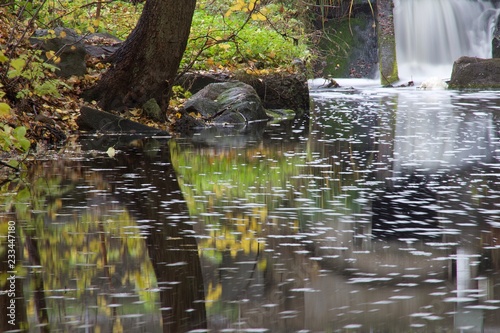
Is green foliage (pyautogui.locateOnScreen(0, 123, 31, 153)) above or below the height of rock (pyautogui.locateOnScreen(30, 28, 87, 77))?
below

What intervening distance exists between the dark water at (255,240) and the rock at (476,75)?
50.2 ft

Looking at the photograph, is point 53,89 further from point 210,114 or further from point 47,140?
point 210,114

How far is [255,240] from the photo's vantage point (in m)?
4.89

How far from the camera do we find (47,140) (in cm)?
970

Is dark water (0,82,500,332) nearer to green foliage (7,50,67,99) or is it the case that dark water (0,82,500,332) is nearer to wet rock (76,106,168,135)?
green foliage (7,50,67,99)

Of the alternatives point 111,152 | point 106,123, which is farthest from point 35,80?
point 111,152

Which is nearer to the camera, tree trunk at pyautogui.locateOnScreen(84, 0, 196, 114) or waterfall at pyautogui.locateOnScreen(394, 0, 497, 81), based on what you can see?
tree trunk at pyautogui.locateOnScreen(84, 0, 196, 114)

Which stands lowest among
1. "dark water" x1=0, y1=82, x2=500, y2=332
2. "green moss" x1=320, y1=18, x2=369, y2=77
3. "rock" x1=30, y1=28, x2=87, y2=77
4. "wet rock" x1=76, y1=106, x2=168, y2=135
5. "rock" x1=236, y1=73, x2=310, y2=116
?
"dark water" x1=0, y1=82, x2=500, y2=332

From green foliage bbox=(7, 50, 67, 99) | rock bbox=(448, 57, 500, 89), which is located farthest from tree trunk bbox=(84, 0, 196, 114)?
rock bbox=(448, 57, 500, 89)

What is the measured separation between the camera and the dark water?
353 centimetres

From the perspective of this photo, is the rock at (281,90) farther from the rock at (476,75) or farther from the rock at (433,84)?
the rock at (476,75)

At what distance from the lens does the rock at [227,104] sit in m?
13.8

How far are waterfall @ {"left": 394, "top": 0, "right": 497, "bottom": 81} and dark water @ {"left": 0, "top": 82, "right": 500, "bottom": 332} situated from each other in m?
19.9

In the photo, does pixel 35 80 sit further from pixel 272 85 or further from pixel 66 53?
pixel 272 85
